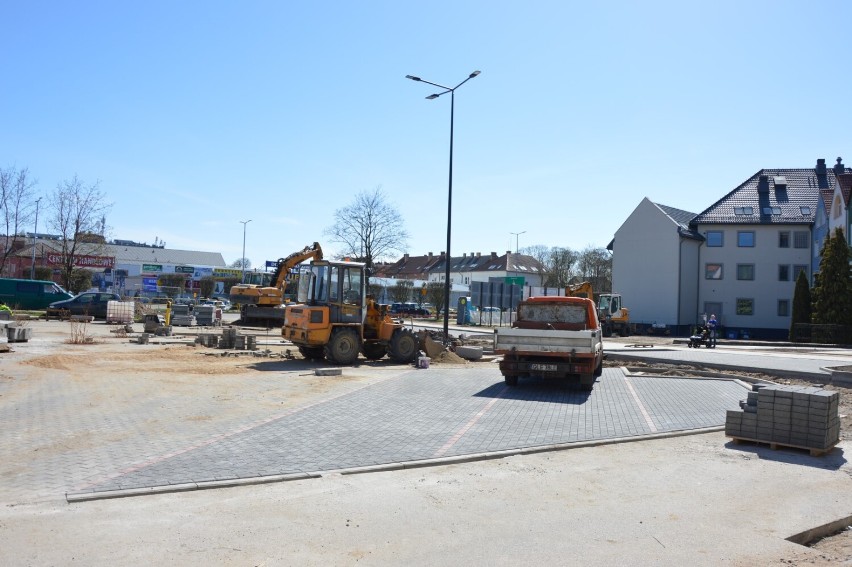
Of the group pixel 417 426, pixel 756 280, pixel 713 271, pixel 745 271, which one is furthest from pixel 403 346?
pixel 756 280

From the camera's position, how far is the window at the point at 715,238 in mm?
50562

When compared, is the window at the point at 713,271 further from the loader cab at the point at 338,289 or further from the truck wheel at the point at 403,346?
the loader cab at the point at 338,289

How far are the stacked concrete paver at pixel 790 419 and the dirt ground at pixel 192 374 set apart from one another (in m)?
1.99

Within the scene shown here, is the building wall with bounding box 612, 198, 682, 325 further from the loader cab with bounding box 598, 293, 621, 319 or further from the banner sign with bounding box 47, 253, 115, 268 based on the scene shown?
the banner sign with bounding box 47, 253, 115, 268

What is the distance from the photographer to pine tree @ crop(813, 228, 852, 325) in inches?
1469

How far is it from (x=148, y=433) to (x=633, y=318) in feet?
154

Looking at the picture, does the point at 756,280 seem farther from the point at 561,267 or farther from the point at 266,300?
the point at 266,300

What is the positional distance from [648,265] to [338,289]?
3711 cm

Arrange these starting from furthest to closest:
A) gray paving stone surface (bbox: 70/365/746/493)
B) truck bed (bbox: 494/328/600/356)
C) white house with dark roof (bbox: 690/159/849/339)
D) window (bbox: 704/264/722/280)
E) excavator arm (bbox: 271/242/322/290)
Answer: window (bbox: 704/264/722/280) → white house with dark roof (bbox: 690/159/849/339) → excavator arm (bbox: 271/242/322/290) → truck bed (bbox: 494/328/600/356) → gray paving stone surface (bbox: 70/365/746/493)

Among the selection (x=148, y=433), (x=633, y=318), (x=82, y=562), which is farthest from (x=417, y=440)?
(x=633, y=318)

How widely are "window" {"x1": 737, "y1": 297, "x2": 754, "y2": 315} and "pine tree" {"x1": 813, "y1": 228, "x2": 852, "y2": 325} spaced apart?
1130 cm

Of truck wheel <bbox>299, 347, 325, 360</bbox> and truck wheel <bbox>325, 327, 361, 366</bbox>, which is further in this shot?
truck wheel <bbox>299, 347, 325, 360</bbox>

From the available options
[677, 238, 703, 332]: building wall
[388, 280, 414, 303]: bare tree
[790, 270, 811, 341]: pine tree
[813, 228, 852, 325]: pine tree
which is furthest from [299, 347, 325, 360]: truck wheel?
[388, 280, 414, 303]: bare tree

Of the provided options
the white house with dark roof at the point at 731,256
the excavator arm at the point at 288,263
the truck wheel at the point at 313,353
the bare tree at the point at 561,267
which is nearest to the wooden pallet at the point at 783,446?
the truck wheel at the point at 313,353
